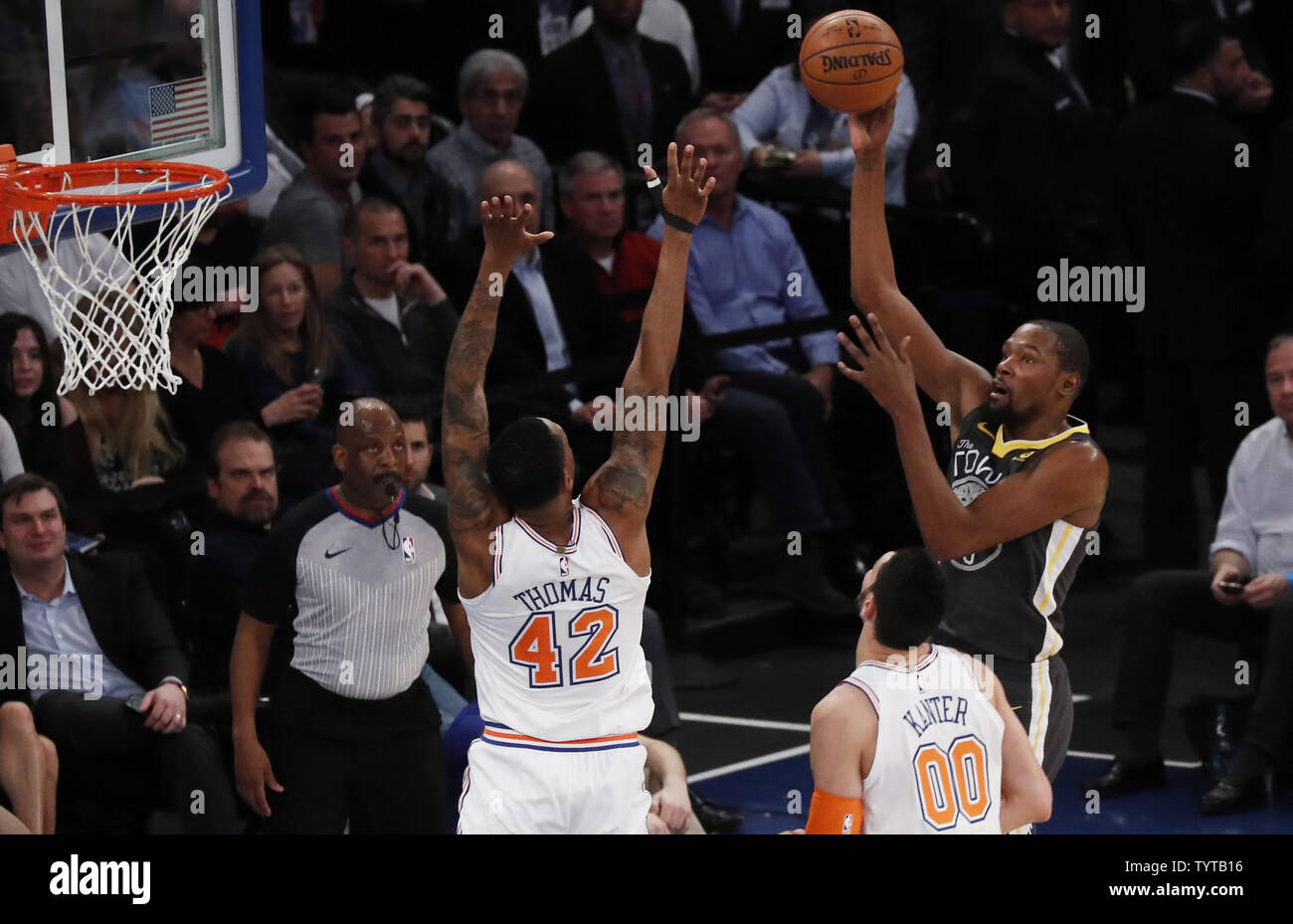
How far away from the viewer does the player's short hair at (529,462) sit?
502 centimetres

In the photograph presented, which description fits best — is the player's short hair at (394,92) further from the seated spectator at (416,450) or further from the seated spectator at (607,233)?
the seated spectator at (416,450)

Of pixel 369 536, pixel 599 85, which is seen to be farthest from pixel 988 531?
pixel 599 85

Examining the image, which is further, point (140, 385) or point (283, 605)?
point (140, 385)

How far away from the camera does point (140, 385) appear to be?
720cm

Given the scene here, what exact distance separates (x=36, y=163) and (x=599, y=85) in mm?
3999

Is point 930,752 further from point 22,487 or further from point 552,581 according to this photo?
point 22,487

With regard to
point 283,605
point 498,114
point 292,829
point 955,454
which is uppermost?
point 498,114

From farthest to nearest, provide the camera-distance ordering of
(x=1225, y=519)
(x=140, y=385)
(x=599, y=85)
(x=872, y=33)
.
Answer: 1. (x=599, y=85)
2. (x=1225, y=519)
3. (x=140, y=385)
4. (x=872, y=33)

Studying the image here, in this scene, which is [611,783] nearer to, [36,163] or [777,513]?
[36,163]

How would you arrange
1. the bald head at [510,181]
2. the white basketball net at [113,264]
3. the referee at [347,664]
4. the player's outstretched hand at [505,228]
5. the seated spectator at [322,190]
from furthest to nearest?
the seated spectator at [322,190], the bald head at [510,181], the referee at [347,664], the white basketball net at [113,264], the player's outstretched hand at [505,228]

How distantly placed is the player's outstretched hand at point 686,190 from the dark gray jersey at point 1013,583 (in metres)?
1.25

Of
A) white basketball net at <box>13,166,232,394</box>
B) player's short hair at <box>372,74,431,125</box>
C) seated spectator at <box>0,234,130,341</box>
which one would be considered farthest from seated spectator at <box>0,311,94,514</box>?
player's short hair at <box>372,74,431,125</box>

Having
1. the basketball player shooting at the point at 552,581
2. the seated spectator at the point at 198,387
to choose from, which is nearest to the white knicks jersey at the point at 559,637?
the basketball player shooting at the point at 552,581

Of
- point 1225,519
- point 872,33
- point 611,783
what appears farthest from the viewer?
point 1225,519
